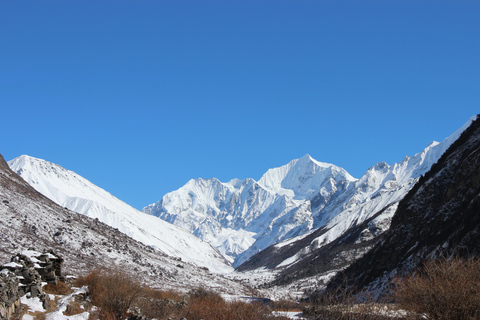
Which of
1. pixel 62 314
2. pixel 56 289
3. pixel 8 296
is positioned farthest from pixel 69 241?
pixel 8 296

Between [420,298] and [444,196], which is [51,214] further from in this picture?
[420,298]

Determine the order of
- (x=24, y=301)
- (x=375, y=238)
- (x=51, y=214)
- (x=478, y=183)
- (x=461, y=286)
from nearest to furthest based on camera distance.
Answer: (x=461, y=286), (x=24, y=301), (x=478, y=183), (x=51, y=214), (x=375, y=238)

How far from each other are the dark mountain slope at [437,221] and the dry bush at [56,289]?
4532 cm

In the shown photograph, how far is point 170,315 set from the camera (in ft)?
128

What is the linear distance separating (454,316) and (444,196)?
62.6m

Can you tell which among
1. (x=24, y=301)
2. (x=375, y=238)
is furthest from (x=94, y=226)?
(x=375, y=238)

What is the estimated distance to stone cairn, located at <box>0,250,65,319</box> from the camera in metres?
24.2

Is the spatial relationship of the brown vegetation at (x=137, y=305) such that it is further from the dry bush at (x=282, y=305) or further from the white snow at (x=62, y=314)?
the dry bush at (x=282, y=305)

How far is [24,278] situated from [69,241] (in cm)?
7705

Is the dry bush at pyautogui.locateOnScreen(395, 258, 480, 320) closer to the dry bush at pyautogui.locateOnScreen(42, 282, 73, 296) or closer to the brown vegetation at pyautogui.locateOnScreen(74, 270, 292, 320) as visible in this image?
the brown vegetation at pyautogui.locateOnScreen(74, 270, 292, 320)

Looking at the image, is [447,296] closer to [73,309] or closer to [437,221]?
[73,309]

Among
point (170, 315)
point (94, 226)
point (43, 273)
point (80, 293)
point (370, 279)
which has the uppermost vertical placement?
point (94, 226)

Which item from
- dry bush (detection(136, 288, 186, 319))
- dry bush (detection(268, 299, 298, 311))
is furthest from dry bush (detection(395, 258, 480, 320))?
dry bush (detection(268, 299, 298, 311))

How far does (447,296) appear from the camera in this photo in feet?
72.9
